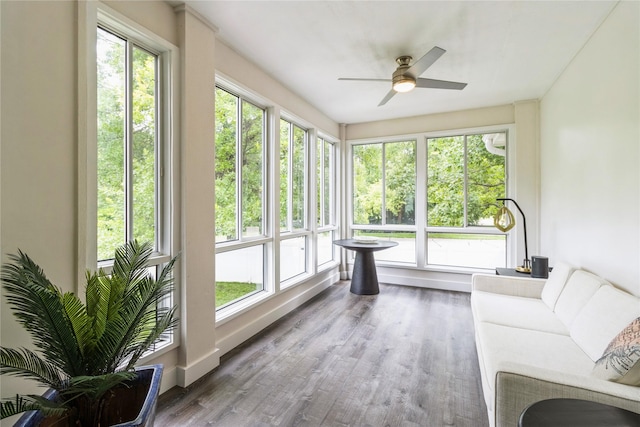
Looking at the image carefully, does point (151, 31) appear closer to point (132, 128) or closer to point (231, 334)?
point (132, 128)

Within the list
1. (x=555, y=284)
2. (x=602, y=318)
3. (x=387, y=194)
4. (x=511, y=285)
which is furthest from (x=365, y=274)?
(x=602, y=318)

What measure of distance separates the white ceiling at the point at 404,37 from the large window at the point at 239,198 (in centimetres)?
57

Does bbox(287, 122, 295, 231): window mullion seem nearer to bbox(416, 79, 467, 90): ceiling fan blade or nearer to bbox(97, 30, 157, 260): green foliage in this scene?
bbox(416, 79, 467, 90): ceiling fan blade

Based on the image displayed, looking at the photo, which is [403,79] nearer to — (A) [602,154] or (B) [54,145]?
(A) [602,154]

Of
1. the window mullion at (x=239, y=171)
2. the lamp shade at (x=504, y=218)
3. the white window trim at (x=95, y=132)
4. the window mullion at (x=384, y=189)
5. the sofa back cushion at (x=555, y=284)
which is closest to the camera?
the white window trim at (x=95, y=132)

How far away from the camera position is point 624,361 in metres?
1.20

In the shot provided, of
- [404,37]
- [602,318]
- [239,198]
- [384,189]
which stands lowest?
[602,318]

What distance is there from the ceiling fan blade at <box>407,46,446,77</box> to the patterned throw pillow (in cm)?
196

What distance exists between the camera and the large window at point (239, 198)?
2721mm

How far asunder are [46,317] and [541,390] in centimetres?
198

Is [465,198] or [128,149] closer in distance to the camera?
[128,149]

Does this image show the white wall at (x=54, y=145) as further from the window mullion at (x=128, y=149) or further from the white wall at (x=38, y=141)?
the window mullion at (x=128, y=149)

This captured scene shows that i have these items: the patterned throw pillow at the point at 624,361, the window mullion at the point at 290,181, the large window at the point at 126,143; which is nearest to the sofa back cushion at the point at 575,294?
the patterned throw pillow at the point at 624,361

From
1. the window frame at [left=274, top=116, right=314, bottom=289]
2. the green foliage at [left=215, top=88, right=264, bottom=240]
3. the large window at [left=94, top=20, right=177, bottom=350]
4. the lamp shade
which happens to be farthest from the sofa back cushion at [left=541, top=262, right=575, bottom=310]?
the large window at [left=94, top=20, right=177, bottom=350]
